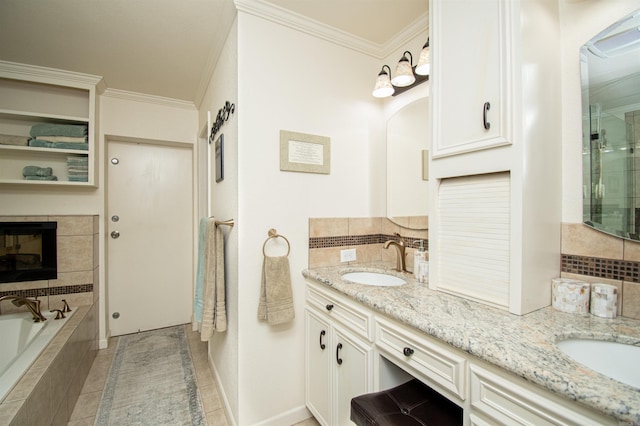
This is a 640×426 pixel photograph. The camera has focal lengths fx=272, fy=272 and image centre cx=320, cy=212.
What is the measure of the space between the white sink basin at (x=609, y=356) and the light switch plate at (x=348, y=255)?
1.15m

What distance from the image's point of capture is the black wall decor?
64.7 inches

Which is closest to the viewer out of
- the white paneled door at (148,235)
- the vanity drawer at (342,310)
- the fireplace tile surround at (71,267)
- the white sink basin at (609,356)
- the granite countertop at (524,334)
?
the granite countertop at (524,334)

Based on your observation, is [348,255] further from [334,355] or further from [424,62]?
[424,62]

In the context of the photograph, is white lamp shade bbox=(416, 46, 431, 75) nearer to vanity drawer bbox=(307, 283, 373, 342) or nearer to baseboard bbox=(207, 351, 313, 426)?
vanity drawer bbox=(307, 283, 373, 342)

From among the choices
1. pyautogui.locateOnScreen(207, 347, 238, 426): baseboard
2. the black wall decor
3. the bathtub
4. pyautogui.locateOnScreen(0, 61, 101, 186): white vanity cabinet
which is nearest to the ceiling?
pyautogui.locateOnScreen(0, 61, 101, 186): white vanity cabinet

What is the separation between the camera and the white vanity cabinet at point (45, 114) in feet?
7.17

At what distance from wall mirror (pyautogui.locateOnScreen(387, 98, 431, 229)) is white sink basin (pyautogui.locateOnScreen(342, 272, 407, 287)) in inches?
14.2

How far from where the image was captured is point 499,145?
3.21 ft

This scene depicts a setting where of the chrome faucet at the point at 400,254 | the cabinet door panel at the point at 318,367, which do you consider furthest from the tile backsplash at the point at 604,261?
the cabinet door panel at the point at 318,367

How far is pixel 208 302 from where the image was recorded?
1.61 m

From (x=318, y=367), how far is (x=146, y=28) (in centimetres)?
232

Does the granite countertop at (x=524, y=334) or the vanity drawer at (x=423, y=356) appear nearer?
the granite countertop at (x=524, y=334)

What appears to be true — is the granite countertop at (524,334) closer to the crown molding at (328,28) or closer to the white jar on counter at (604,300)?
the white jar on counter at (604,300)

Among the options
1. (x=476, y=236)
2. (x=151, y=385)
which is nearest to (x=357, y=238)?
(x=476, y=236)
